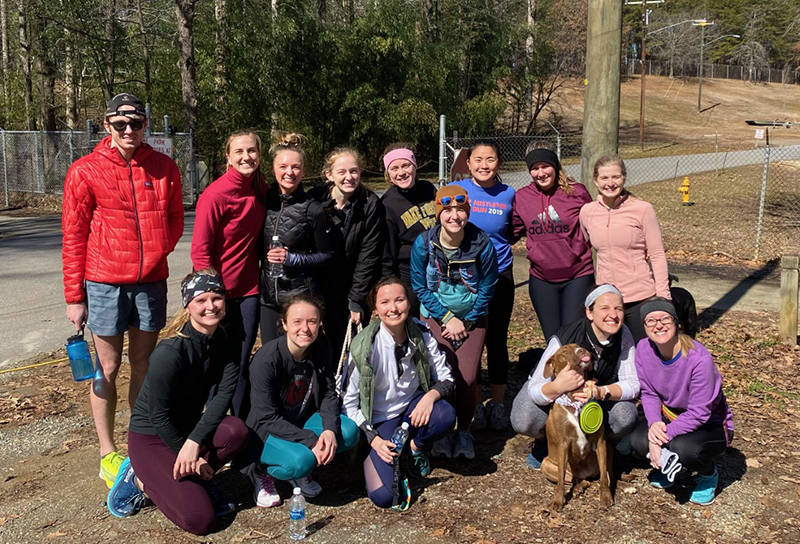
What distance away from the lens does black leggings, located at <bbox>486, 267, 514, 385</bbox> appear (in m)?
4.80

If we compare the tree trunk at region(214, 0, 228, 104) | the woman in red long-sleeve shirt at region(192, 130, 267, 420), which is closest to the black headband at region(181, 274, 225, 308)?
the woman in red long-sleeve shirt at region(192, 130, 267, 420)

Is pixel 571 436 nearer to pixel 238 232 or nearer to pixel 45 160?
pixel 238 232

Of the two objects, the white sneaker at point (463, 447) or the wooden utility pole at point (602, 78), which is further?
the wooden utility pole at point (602, 78)

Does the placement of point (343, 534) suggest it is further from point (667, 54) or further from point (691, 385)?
point (667, 54)

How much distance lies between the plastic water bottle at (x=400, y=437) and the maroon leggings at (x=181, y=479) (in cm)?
79

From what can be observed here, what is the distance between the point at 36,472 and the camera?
4.35 metres

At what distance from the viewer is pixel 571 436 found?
3.80m

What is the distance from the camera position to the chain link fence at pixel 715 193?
1202 cm

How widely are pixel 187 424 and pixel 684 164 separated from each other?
26266mm

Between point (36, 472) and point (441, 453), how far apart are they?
245 centimetres

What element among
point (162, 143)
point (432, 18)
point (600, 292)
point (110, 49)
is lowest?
point (600, 292)

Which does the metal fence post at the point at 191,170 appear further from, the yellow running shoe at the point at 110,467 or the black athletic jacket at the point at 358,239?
the yellow running shoe at the point at 110,467

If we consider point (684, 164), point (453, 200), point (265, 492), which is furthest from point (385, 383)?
point (684, 164)

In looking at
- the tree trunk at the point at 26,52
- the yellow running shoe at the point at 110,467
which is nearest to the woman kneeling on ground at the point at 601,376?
the yellow running shoe at the point at 110,467
